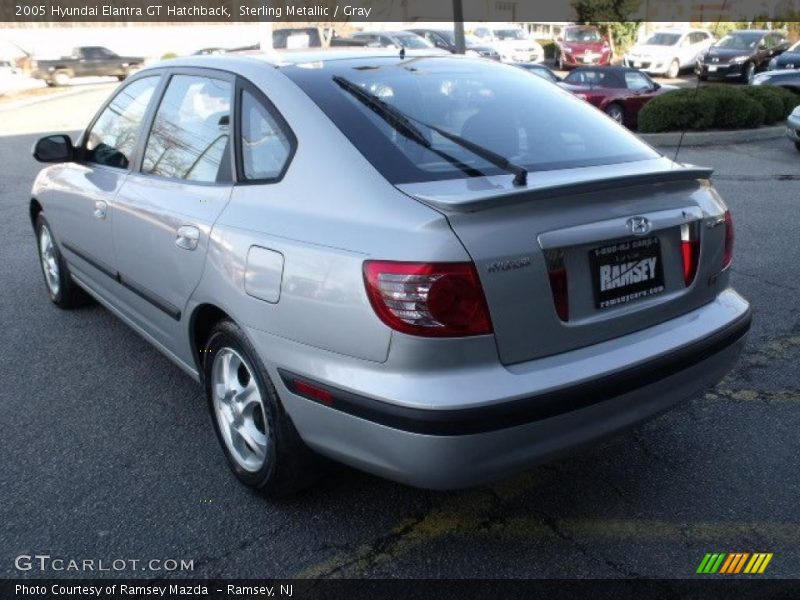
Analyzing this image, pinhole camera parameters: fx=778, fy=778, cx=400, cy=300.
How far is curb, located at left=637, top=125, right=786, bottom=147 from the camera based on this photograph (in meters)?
11.8

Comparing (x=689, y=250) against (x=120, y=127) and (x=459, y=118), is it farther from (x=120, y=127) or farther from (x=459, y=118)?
(x=120, y=127)

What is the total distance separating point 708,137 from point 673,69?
631 inches

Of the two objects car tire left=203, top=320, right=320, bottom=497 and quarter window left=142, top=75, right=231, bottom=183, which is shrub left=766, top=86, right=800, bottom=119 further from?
car tire left=203, top=320, right=320, bottom=497

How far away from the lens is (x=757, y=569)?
101 inches

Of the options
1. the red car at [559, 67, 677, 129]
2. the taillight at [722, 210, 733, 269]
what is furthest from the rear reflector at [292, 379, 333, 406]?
the red car at [559, 67, 677, 129]

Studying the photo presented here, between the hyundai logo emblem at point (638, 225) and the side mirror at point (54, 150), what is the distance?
10.9 feet

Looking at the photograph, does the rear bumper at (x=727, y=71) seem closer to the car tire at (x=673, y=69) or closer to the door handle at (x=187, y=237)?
the car tire at (x=673, y=69)

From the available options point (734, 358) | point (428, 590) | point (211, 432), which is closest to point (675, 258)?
point (734, 358)

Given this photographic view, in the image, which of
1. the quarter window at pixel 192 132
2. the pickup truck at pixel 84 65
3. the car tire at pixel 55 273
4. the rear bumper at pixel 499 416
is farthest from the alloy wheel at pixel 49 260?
the pickup truck at pixel 84 65

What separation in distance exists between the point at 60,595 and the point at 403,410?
1327 mm

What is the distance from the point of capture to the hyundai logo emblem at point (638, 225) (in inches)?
99.7

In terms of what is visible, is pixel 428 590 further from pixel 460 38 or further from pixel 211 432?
pixel 460 38

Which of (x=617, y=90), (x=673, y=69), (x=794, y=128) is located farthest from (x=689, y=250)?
(x=673, y=69)

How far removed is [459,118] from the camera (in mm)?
3014
